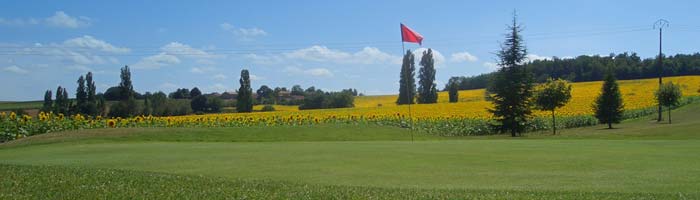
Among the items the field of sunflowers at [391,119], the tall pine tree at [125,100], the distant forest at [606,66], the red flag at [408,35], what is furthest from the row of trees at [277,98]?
the red flag at [408,35]

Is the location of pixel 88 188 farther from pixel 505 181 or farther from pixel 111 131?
pixel 111 131

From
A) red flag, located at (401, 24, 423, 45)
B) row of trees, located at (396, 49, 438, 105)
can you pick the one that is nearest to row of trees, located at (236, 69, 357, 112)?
row of trees, located at (396, 49, 438, 105)

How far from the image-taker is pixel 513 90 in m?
46.9

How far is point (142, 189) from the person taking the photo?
1086 centimetres

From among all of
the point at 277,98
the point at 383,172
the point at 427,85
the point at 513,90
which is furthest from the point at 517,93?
the point at 277,98

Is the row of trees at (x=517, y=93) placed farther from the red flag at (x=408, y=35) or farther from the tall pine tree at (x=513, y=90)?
the red flag at (x=408, y=35)

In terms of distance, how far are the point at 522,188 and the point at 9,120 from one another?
30.8 meters

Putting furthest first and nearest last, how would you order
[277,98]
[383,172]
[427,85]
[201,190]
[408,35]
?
[277,98], [427,85], [408,35], [383,172], [201,190]

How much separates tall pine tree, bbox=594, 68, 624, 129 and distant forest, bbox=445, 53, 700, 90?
50248 mm

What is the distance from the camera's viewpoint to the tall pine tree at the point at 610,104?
53.1 metres

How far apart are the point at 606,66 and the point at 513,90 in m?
68.9

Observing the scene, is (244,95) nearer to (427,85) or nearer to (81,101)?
(81,101)

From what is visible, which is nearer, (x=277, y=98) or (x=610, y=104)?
(x=610, y=104)

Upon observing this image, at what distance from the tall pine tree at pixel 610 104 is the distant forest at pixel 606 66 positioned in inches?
1978
